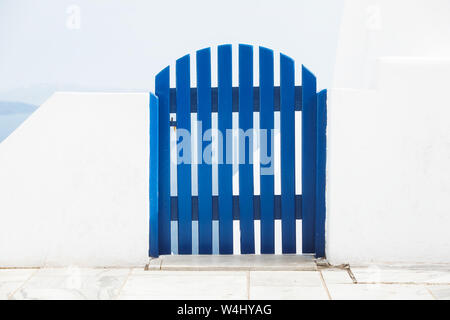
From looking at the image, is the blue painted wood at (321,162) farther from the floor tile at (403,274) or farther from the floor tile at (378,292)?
the floor tile at (378,292)

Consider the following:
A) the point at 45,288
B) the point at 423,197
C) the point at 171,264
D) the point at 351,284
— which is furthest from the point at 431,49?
the point at 45,288

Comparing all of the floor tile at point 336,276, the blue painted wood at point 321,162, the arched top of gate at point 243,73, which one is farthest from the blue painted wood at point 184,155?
the floor tile at point 336,276

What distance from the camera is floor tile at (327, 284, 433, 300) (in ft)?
11.1

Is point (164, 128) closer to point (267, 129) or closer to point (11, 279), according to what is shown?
point (267, 129)

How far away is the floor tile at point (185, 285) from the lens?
3.45 m

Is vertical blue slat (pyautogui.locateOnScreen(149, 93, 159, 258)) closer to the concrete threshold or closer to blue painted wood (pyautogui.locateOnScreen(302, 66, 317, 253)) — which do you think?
the concrete threshold

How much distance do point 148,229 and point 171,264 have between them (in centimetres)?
33

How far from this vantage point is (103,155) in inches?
160

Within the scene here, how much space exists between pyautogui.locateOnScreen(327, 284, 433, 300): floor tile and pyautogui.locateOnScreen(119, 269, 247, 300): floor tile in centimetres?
63

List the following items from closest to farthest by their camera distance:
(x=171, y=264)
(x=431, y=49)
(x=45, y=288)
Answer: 1. (x=45, y=288)
2. (x=171, y=264)
3. (x=431, y=49)

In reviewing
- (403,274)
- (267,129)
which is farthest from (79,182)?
(403,274)

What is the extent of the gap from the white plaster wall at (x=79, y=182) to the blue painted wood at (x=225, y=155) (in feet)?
1.99

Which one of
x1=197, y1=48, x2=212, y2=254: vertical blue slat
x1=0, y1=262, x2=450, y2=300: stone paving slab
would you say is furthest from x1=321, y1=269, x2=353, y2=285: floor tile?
x1=197, y1=48, x2=212, y2=254: vertical blue slat

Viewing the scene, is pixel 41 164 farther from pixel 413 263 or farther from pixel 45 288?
pixel 413 263
